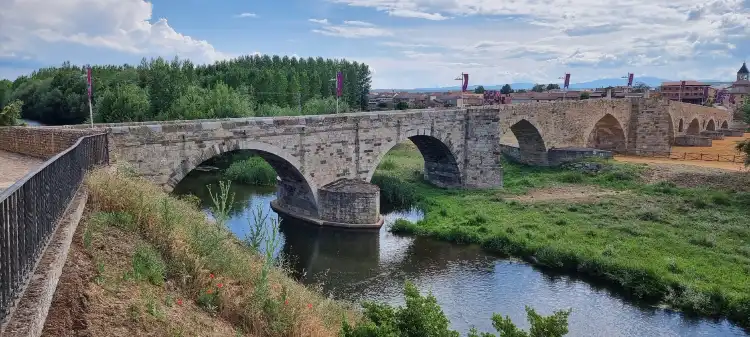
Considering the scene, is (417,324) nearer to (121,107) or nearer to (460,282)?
(460,282)

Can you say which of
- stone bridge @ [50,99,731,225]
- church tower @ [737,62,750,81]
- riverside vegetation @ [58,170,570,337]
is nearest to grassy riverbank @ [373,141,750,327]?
stone bridge @ [50,99,731,225]

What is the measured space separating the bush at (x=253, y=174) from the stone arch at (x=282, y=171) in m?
5.87

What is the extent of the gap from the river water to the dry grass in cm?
479

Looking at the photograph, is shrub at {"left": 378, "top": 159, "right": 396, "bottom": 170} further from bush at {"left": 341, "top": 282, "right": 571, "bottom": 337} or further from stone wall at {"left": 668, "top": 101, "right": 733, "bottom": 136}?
stone wall at {"left": 668, "top": 101, "right": 733, "bottom": 136}

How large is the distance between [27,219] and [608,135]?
143ft

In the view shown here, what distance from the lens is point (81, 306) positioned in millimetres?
5113

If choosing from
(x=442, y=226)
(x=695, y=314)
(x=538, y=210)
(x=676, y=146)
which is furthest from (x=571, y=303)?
(x=676, y=146)

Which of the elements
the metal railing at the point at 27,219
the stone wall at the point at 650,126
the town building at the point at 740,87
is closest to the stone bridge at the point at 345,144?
the stone wall at the point at 650,126

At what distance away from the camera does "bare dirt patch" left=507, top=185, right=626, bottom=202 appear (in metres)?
25.4

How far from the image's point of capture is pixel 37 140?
1262cm

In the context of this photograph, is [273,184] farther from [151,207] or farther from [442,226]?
[151,207]

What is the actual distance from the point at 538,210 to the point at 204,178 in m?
18.2

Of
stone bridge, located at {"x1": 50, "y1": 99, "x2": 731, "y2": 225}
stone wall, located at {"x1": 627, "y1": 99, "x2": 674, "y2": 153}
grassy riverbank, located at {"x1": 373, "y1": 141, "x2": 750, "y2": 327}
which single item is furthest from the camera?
stone wall, located at {"x1": 627, "y1": 99, "x2": 674, "y2": 153}

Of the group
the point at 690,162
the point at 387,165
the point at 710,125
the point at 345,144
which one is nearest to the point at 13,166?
the point at 345,144
